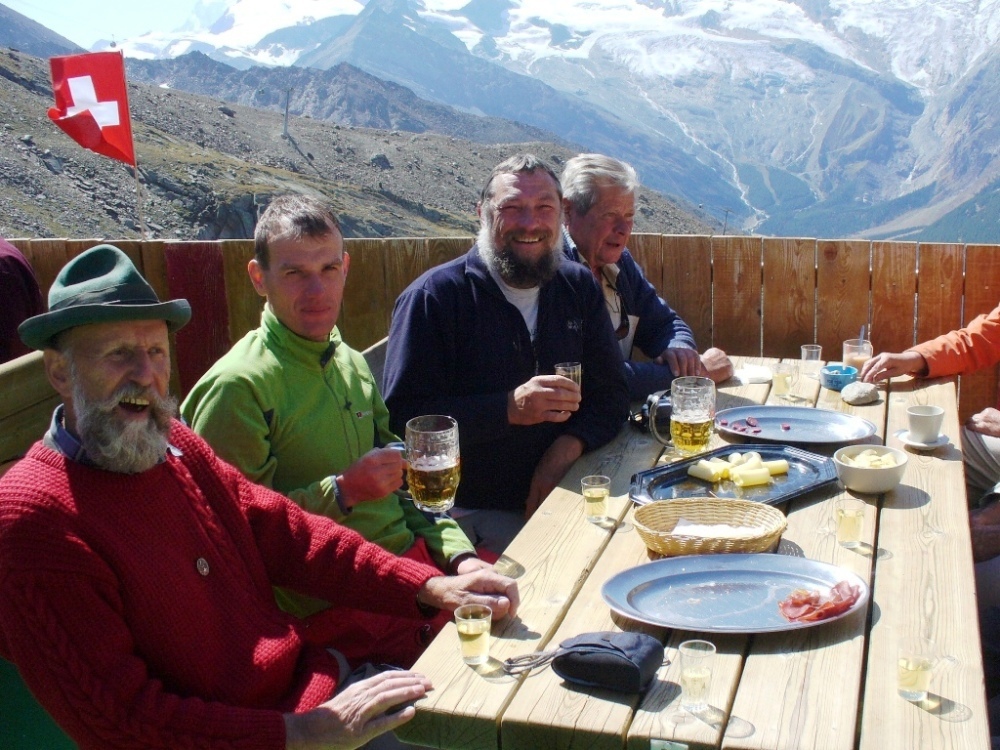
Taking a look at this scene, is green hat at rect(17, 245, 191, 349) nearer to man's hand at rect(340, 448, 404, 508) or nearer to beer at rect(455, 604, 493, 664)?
man's hand at rect(340, 448, 404, 508)

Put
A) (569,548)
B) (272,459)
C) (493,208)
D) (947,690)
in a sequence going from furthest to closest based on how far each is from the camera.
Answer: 1. (493,208)
2. (272,459)
3. (569,548)
4. (947,690)

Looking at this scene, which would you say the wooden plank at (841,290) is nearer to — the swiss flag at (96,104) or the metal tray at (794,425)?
the metal tray at (794,425)

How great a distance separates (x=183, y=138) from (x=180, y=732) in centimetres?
9352

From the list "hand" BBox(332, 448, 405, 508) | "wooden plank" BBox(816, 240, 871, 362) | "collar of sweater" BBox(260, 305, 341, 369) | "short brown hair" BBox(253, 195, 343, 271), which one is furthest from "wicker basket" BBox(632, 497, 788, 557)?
"wooden plank" BBox(816, 240, 871, 362)

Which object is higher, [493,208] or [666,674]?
[493,208]

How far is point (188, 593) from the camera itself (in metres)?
1.97

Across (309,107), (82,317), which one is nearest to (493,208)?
(82,317)

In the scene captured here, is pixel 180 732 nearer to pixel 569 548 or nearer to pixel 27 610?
pixel 27 610

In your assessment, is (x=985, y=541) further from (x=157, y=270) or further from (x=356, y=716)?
(x=157, y=270)

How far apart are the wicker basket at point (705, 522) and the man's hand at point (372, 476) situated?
666mm

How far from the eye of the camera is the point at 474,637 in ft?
6.12

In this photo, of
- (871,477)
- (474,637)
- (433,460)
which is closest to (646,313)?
(871,477)

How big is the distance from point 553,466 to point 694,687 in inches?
68.7

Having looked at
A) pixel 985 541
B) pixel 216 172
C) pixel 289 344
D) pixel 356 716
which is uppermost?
pixel 289 344
